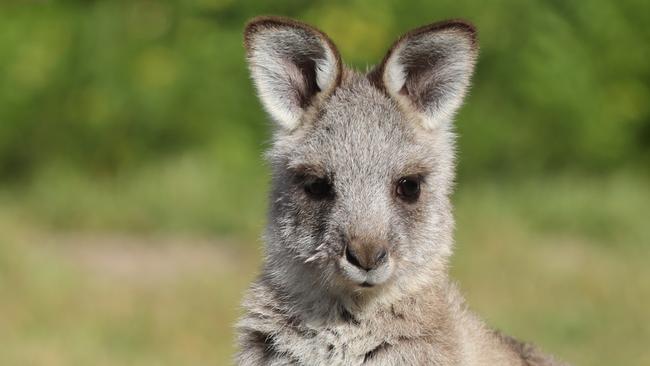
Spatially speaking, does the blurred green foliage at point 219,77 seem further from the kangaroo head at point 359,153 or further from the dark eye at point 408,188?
the dark eye at point 408,188

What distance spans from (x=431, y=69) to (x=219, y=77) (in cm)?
727

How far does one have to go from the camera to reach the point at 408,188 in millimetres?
5938

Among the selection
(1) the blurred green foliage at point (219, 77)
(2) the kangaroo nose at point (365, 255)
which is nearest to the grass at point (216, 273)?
(1) the blurred green foliage at point (219, 77)

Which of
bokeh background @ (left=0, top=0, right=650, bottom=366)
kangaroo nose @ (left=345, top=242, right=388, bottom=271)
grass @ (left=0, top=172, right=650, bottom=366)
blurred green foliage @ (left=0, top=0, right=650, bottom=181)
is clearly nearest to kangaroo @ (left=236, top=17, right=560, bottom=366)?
kangaroo nose @ (left=345, top=242, right=388, bottom=271)

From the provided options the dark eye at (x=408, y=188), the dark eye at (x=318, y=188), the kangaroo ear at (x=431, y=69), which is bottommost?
the dark eye at (x=408, y=188)

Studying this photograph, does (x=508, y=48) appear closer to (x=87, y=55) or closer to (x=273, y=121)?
(x=87, y=55)

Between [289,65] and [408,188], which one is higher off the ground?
[289,65]

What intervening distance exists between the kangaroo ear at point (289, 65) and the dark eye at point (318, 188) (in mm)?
399

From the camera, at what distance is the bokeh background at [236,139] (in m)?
11.9

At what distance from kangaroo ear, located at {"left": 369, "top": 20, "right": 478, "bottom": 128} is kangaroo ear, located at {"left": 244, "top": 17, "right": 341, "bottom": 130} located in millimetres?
251

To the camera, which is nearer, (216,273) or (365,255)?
(365,255)

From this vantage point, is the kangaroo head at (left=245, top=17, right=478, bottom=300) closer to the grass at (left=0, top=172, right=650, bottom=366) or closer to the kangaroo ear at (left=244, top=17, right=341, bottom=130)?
the kangaroo ear at (left=244, top=17, right=341, bottom=130)

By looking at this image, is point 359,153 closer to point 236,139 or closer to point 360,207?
point 360,207

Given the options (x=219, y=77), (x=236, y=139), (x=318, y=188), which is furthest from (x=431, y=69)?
(x=236, y=139)
